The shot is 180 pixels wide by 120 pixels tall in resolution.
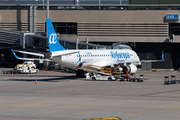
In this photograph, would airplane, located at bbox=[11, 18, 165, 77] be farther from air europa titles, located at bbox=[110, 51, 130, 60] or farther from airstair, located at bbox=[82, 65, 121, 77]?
airstair, located at bbox=[82, 65, 121, 77]

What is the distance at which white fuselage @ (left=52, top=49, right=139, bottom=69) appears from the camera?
50.3m

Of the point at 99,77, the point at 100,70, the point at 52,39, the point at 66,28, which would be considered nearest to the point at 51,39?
the point at 52,39

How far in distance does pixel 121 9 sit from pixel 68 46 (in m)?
19.6

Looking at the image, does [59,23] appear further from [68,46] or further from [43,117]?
[43,117]

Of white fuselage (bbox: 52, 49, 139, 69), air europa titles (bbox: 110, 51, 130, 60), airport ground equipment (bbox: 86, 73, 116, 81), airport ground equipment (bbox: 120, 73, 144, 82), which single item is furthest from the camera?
air europa titles (bbox: 110, 51, 130, 60)

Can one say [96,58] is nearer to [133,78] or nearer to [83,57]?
[83,57]

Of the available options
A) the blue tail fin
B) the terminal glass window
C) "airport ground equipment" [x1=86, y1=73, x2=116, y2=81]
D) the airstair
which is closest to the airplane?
the blue tail fin

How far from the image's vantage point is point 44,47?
83.5m

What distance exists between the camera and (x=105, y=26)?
294 ft

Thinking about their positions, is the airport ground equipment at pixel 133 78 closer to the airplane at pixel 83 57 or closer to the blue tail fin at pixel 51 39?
the airplane at pixel 83 57

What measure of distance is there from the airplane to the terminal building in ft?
98.1

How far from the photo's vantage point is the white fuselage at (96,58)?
50.3m

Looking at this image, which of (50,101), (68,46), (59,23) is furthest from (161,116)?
(59,23)

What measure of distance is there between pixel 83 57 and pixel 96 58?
264cm
